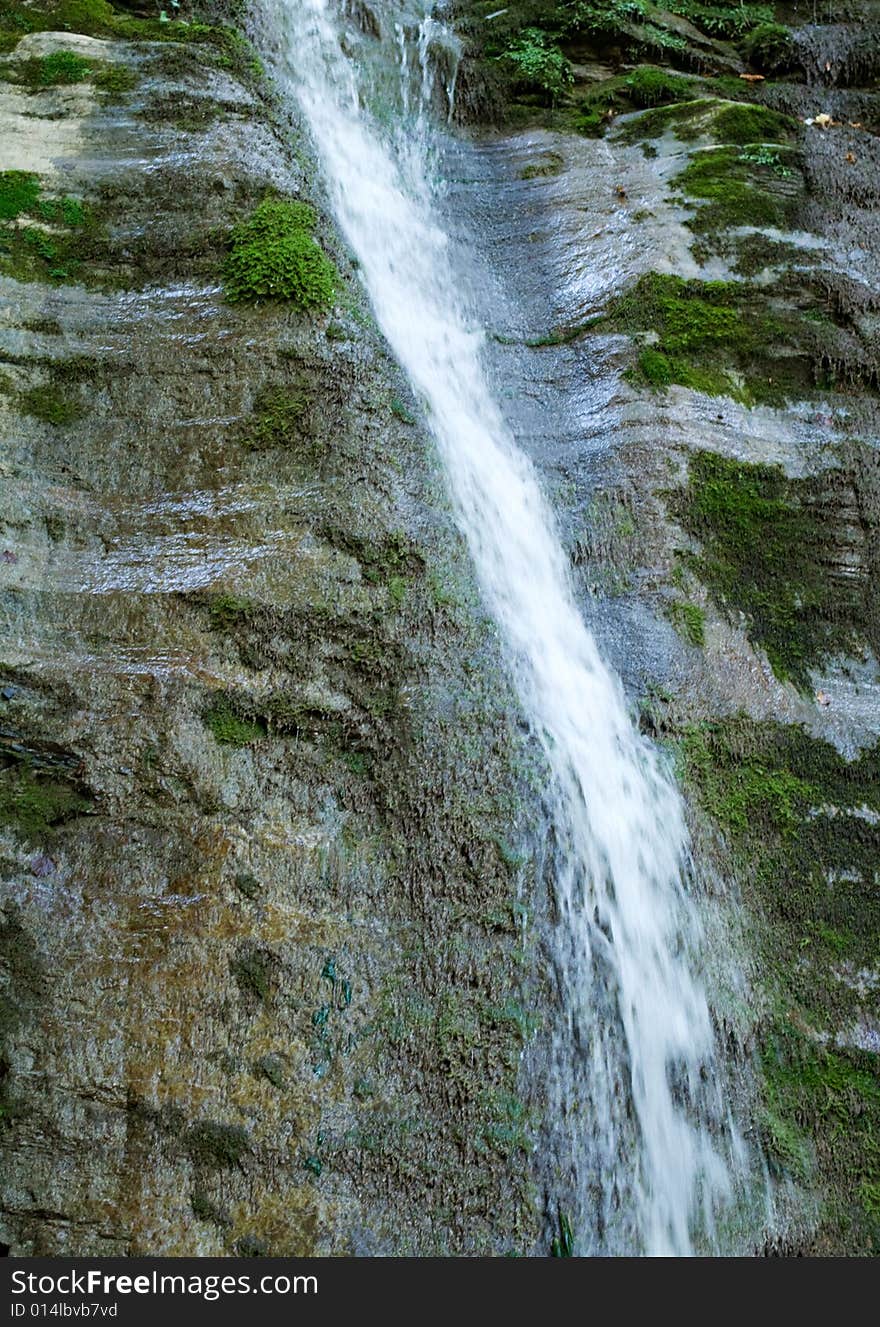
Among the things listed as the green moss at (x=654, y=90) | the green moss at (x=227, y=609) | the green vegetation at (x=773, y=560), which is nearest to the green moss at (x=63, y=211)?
the green moss at (x=227, y=609)

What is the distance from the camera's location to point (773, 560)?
18.5 feet

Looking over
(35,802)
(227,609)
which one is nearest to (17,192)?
(227,609)

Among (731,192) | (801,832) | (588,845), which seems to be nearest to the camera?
(588,845)

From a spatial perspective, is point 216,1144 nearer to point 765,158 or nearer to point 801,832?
point 801,832

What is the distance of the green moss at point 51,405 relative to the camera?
4.64m

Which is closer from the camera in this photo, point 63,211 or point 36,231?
point 36,231

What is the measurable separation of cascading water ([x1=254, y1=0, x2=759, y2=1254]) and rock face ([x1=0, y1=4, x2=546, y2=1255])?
0.83 ft

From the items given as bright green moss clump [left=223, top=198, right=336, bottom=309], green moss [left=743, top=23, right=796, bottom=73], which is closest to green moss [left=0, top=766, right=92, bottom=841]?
bright green moss clump [left=223, top=198, right=336, bottom=309]

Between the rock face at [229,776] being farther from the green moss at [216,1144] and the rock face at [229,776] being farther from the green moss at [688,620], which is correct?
the green moss at [688,620]

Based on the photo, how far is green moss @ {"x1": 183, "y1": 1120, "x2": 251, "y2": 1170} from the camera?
342cm

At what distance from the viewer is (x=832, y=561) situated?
224 inches

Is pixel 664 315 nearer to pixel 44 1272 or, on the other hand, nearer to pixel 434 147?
pixel 434 147

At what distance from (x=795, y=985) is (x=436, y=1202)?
75.9 inches

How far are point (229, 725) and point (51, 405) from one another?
5.99 ft
